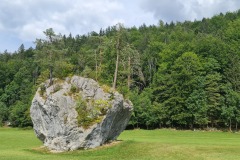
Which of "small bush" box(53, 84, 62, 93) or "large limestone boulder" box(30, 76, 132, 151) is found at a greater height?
"small bush" box(53, 84, 62, 93)

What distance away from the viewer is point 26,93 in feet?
421

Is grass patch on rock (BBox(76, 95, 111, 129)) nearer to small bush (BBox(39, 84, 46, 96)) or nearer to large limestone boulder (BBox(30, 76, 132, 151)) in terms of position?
large limestone boulder (BBox(30, 76, 132, 151))

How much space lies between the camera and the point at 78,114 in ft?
121

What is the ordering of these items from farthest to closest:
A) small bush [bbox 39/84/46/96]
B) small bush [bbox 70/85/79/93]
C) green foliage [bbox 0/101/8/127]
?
green foliage [bbox 0/101/8/127]
small bush [bbox 39/84/46/96]
small bush [bbox 70/85/79/93]

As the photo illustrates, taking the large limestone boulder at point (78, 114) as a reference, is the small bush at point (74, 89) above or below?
above

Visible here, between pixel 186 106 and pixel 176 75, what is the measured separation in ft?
28.9

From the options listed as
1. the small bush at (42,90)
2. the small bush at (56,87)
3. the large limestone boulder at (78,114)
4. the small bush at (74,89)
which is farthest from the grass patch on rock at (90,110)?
the small bush at (42,90)

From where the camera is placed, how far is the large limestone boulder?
119 ft

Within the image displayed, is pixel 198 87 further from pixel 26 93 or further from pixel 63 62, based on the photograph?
pixel 26 93

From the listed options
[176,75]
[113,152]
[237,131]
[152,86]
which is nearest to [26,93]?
[152,86]

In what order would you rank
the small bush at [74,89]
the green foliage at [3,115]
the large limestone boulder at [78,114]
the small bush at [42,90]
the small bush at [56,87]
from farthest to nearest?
the green foliage at [3,115] < the small bush at [42,90] < the small bush at [56,87] < the small bush at [74,89] < the large limestone boulder at [78,114]

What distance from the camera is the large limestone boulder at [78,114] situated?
36281 mm

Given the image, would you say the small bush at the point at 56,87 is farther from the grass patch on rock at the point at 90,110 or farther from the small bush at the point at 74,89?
the grass patch on rock at the point at 90,110

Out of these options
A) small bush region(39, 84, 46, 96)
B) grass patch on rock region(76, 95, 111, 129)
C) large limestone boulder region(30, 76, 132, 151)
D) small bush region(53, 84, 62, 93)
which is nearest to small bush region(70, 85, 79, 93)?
large limestone boulder region(30, 76, 132, 151)
